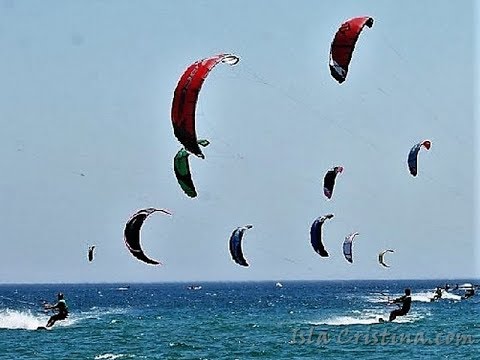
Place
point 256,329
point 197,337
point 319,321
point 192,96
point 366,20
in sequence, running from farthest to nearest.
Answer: point 319,321 → point 256,329 → point 197,337 → point 366,20 → point 192,96

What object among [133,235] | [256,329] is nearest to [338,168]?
[133,235]

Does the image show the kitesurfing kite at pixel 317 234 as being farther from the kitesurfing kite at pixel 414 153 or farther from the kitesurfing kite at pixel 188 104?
the kitesurfing kite at pixel 188 104

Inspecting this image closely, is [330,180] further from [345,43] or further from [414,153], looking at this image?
[345,43]

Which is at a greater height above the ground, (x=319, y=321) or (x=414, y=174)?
(x=414, y=174)

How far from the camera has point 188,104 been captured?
65.5 ft

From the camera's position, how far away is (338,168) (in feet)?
98.9

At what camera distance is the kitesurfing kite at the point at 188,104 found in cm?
1984

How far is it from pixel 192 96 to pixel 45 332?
888 inches

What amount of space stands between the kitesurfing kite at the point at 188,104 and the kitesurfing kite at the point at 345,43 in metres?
2.48

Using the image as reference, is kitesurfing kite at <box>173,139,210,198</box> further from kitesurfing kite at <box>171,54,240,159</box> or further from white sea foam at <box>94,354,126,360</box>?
white sea foam at <box>94,354,126,360</box>

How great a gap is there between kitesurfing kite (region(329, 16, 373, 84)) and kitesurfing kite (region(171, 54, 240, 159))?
2.48 metres

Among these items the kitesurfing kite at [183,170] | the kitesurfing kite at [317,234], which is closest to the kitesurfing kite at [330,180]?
the kitesurfing kite at [317,234]

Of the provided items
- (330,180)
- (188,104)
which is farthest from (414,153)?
(188,104)

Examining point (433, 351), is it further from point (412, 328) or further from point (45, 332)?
point (45, 332)
